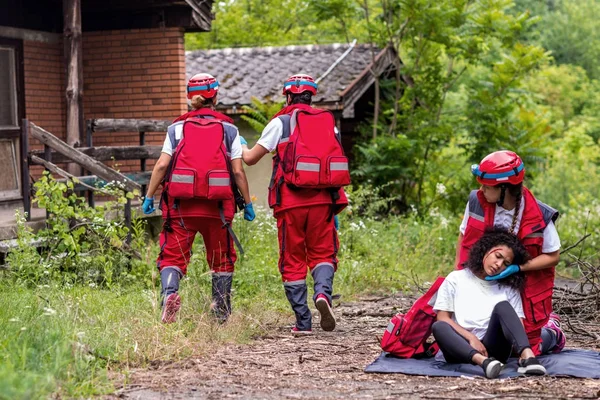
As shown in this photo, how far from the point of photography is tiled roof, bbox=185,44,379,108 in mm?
18250

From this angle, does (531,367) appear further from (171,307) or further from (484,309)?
(171,307)

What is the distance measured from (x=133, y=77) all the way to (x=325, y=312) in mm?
8121

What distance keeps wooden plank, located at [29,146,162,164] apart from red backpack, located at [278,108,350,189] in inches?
159

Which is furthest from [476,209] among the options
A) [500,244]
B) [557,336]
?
[557,336]

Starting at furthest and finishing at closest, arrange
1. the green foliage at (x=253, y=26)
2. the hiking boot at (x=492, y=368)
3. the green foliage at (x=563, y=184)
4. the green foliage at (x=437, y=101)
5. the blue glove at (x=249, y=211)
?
1. the green foliage at (x=253, y=26)
2. the green foliage at (x=563, y=184)
3. the green foliage at (x=437, y=101)
4. the blue glove at (x=249, y=211)
5. the hiking boot at (x=492, y=368)

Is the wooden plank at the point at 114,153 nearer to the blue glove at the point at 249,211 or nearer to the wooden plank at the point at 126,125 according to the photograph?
the wooden plank at the point at 126,125

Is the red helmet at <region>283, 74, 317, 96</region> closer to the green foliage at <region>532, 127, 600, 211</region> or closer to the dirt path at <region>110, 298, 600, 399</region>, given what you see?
the dirt path at <region>110, 298, 600, 399</region>

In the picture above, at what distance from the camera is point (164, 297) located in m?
7.84

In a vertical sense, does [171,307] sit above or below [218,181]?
below

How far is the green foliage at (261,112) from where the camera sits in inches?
671

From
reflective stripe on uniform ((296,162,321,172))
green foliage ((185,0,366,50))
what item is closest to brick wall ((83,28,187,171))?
reflective stripe on uniform ((296,162,321,172))

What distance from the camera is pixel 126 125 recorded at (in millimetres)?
12922

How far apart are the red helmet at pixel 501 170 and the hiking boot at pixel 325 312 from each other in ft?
6.56

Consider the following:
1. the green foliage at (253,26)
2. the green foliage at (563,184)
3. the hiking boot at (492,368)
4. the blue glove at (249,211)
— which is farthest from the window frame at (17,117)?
the green foliage at (253,26)
